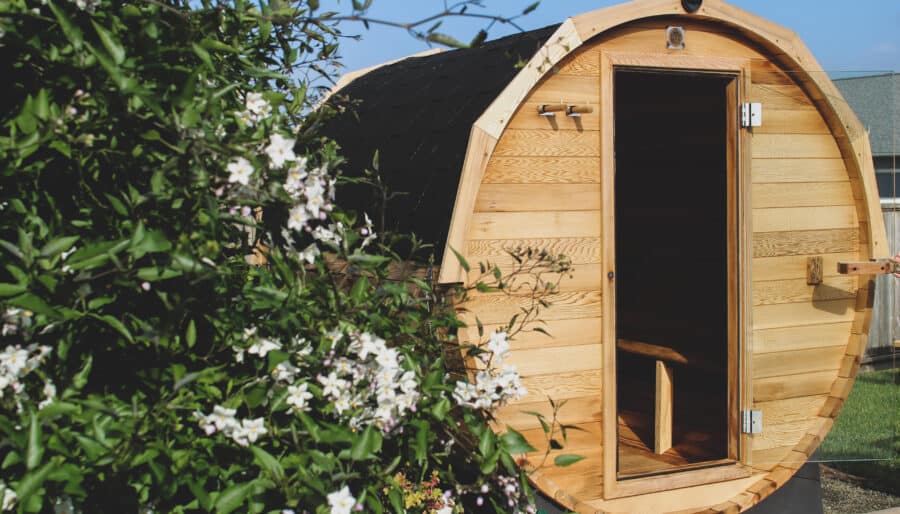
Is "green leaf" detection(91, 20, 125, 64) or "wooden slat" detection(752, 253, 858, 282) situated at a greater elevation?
"green leaf" detection(91, 20, 125, 64)

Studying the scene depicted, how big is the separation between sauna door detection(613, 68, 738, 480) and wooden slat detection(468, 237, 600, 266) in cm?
173

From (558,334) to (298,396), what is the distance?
1.83 m

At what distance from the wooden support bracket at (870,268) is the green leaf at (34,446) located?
4108 millimetres

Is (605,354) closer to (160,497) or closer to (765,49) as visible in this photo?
(765,49)

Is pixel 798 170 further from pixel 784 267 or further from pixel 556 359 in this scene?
pixel 556 359

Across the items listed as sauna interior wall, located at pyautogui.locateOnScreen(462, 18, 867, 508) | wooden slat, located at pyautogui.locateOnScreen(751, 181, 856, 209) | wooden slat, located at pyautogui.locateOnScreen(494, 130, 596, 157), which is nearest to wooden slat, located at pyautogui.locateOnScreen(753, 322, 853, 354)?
sauna interior wall, located at pyautogui.locateOnScreen(462, 18, 867, 508)

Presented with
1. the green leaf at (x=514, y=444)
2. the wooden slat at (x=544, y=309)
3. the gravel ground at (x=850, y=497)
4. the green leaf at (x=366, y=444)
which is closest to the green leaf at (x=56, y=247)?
the green leaf at (x=366, y=444)

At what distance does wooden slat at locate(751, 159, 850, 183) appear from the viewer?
4.76 meters

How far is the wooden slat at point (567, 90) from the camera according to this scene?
4.13 meters

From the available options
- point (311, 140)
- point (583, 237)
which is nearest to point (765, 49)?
point (583, 237)

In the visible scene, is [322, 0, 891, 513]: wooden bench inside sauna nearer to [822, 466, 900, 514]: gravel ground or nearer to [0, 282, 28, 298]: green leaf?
[822, 466, 900, 514]: gravel ground

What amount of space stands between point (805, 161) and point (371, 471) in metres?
3.25

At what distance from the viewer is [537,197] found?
4094mm

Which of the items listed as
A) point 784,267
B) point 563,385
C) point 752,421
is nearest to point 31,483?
point 563,385
